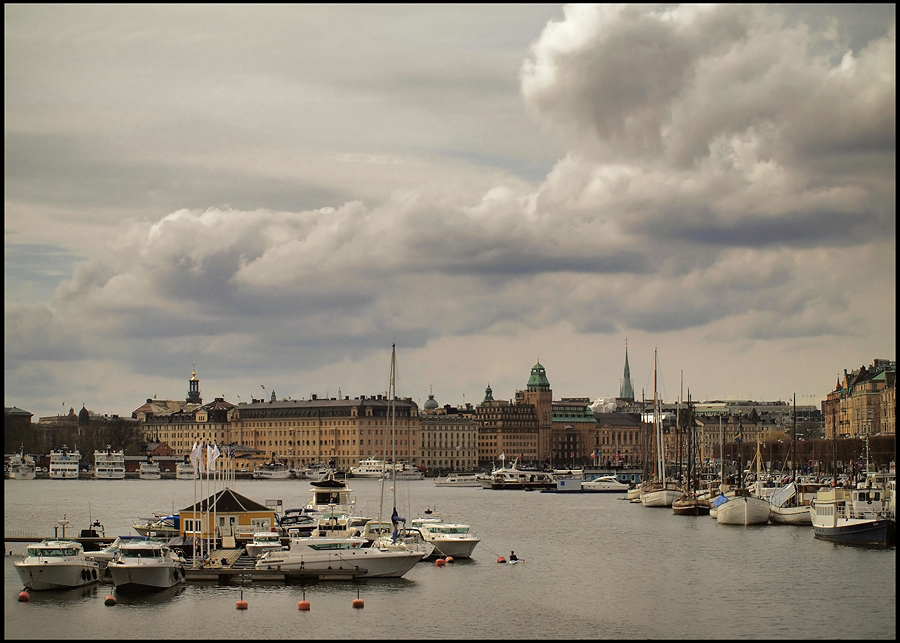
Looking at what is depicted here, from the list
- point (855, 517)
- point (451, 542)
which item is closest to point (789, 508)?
point (855, 517)

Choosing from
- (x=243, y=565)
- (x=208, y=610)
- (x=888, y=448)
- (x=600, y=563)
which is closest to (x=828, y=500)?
(x=600, y=563)

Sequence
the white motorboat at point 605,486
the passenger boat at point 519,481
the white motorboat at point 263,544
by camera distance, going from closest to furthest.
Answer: the white motorboat at point 263,544
the white motorboat at point 605,486
the passenger boat at point 519,481

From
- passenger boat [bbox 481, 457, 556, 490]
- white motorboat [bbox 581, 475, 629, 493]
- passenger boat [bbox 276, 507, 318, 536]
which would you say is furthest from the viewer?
passenger boat [bbox 481, 457, 556, 490]

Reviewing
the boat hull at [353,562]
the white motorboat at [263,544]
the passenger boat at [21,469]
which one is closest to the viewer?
the boat hull at [353,562]

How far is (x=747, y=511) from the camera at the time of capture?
7681 centimetres

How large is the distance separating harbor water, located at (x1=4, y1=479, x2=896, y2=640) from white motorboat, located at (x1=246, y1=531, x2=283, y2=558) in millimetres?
3808

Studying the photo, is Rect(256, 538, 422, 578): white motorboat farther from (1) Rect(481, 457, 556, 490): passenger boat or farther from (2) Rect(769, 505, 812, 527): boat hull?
(1) Rect(481, 457, 556, 490): passenger boat

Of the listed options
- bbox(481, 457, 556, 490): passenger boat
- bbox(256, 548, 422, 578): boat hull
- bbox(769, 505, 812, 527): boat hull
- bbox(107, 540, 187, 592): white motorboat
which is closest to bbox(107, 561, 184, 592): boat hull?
bbox(107, 540, 187, 592): white motorboat

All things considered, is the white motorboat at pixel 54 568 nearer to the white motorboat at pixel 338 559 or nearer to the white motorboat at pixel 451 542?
the white motorboat at pixel 338 559

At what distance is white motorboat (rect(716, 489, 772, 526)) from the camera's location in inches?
3024

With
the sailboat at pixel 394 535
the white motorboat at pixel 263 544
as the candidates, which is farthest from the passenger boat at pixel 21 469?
the white motorboat at pixel 263 544

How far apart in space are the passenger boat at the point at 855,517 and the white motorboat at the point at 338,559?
23.8 m

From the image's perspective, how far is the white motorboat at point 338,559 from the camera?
153 feet

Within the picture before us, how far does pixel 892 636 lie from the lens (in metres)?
36.8
